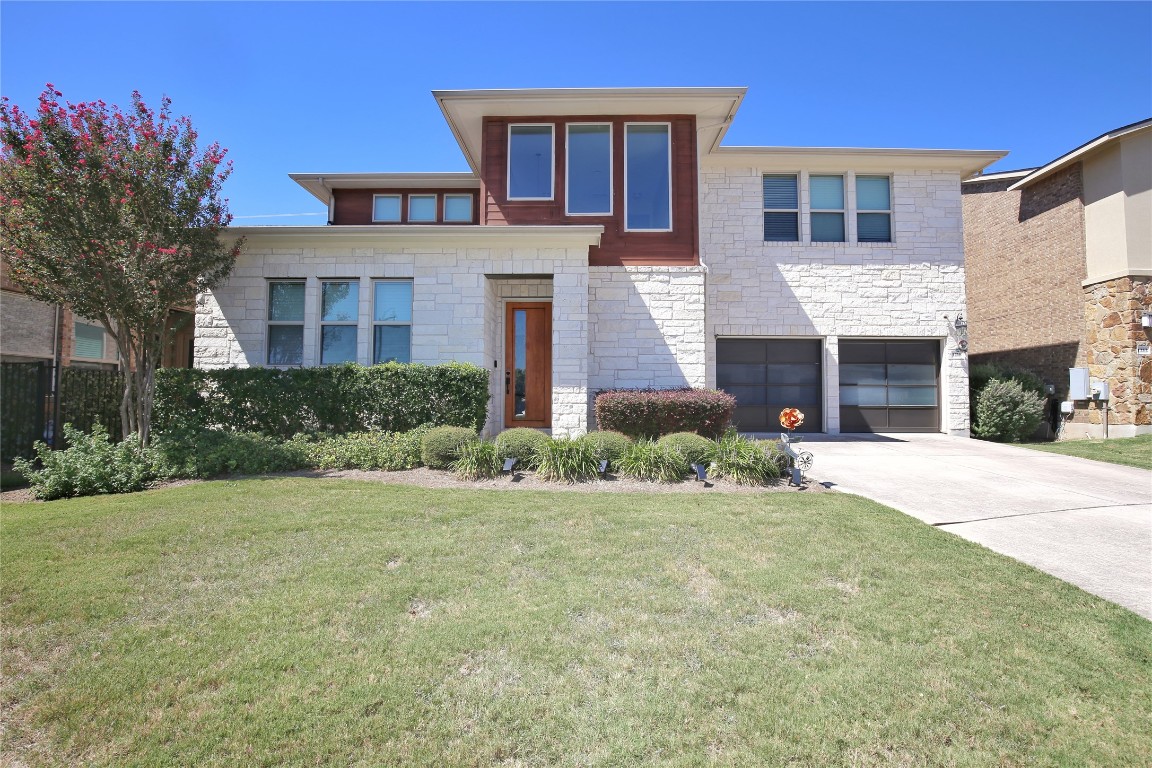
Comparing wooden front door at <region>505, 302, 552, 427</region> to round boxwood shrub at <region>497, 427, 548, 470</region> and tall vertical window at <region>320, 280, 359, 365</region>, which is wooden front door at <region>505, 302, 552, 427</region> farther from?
round boxwood shrub at <region>497, 427, 548, 470</region>

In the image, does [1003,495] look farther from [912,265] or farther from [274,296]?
[274,296]

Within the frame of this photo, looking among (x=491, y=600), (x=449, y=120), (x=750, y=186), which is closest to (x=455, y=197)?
(x=449, y=120)

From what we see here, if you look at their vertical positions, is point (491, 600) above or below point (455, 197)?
below

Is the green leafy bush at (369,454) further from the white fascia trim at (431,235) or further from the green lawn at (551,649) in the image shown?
the white fascia trim at (431,235)

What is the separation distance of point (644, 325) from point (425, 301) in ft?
13.9

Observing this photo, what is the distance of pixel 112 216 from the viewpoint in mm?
7285

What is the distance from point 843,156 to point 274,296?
1266cm

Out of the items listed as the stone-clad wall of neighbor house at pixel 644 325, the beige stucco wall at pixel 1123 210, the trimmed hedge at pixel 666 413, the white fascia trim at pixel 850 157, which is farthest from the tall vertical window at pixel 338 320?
the beige stucco wall at pixel 1123 210

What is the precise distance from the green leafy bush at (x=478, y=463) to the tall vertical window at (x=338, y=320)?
415 cm

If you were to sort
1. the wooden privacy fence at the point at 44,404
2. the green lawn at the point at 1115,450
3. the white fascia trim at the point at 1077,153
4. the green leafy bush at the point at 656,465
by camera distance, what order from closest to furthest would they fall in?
the green leafy bush at the point at 656,465, the wooden privacy fence at the point at 44,404, the green lawn at the point at 1115,450, the white fascia trim at the point at 1077,153

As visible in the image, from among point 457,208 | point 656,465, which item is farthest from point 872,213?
point 457,208

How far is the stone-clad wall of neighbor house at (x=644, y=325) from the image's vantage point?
11.0 metres

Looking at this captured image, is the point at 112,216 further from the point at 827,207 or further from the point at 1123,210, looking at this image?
the point at 1123,210

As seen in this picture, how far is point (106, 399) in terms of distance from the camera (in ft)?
30.3
